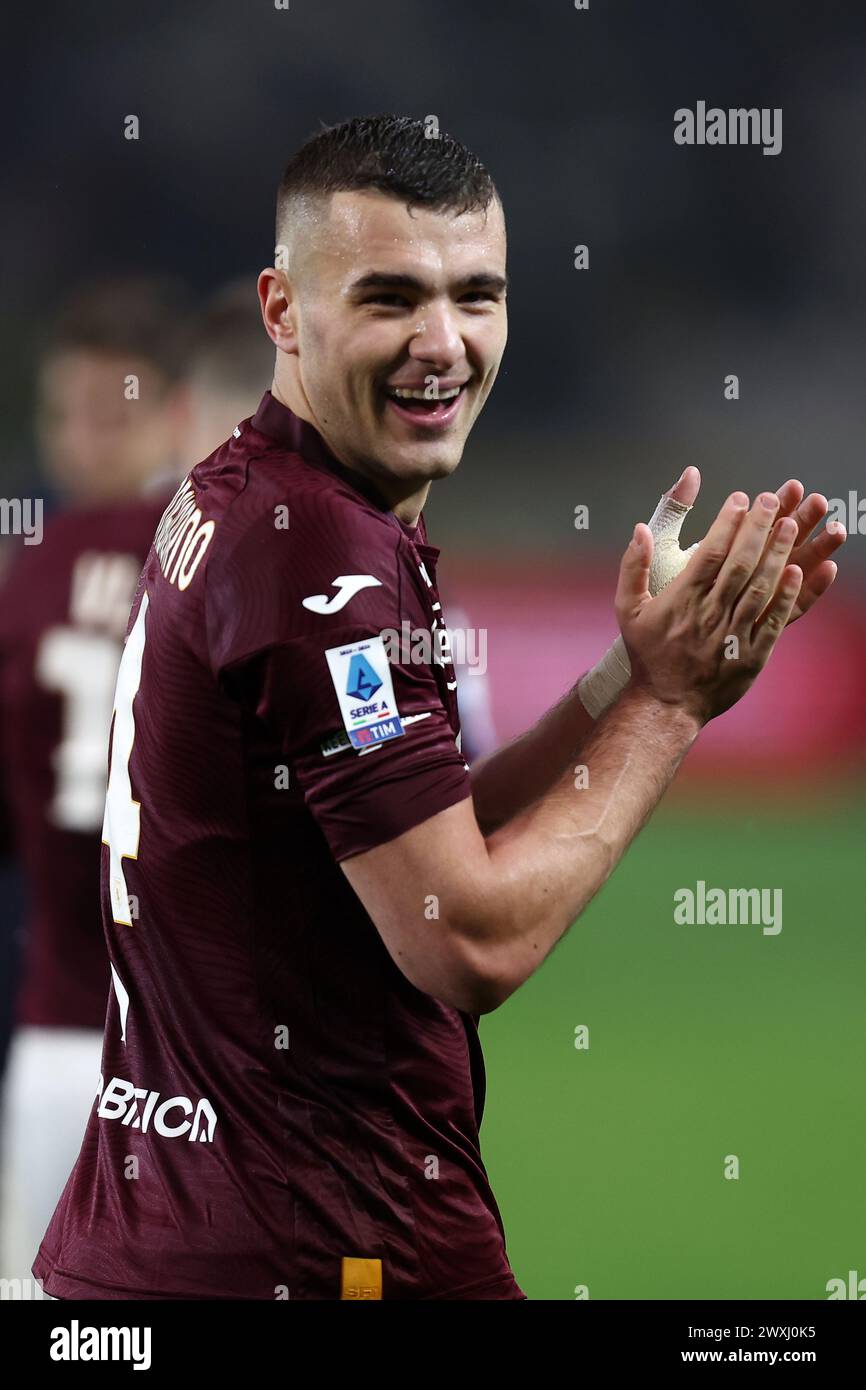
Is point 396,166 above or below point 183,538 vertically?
above

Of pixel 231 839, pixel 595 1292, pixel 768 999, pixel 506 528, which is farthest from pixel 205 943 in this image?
pixel 506 528

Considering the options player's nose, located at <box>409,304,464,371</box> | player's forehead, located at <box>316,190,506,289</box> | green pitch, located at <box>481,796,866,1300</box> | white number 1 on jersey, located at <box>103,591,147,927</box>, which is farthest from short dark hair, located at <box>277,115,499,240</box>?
green pitch, located at <box>481,796,866,1300</box>

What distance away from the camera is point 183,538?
6.25 feet

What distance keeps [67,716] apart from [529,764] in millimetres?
1630

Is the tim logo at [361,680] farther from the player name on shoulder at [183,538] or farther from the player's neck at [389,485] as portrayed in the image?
the player's neck at [389,485]

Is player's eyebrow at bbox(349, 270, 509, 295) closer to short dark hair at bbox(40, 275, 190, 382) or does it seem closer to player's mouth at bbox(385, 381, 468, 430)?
player's mouth at bbox(385, 381, 468, 430)

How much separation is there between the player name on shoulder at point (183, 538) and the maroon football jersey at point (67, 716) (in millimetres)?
1615

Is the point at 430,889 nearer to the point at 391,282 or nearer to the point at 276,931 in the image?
the point at 276,931

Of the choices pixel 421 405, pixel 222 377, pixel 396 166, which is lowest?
pixel 421 405

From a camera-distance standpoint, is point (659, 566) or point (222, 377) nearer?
point (659, 566)

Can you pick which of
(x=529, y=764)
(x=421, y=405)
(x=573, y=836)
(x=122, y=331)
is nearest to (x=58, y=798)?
(x=122, y=331)

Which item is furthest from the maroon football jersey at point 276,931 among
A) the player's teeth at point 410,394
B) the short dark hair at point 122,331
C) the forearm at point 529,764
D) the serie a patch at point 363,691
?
the short dark hair at point 122,331

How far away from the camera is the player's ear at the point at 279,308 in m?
2.03

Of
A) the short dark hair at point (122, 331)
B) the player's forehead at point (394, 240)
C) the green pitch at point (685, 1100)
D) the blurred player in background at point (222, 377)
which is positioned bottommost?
the green pitch at point (685, 1100)
